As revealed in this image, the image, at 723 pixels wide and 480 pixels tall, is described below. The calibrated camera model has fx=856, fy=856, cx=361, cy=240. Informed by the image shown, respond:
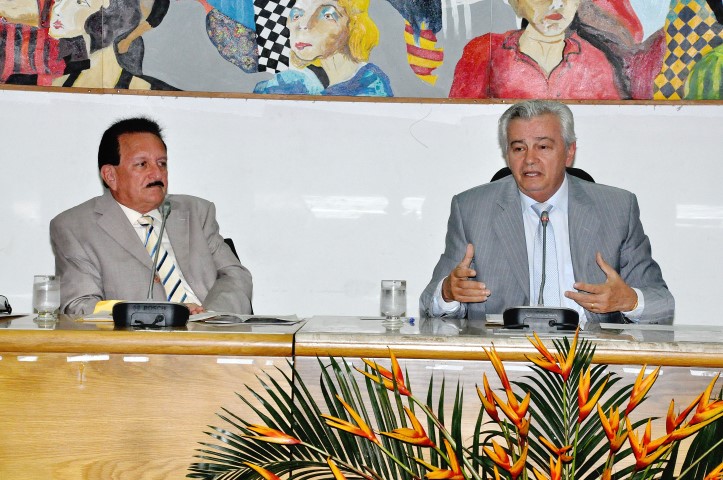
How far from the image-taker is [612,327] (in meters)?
2.38

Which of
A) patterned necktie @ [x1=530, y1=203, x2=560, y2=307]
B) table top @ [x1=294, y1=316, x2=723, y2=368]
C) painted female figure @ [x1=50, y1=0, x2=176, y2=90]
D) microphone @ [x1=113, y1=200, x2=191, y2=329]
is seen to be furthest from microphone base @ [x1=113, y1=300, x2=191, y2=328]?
painted female figure @ [x1=50, y1=0, x2=176, y2=90]

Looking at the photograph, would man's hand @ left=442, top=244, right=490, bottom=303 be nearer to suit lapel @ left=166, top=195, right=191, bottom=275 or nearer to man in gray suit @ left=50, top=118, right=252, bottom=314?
man in gray suit @ left=50, top=118, right=252, bottom=314

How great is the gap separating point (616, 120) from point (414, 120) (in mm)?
950

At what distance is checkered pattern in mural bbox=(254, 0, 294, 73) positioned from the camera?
4.00m

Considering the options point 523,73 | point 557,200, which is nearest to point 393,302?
point 557,200

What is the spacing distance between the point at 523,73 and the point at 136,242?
1972 millimetres

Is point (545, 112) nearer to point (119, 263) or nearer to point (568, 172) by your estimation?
point (568, 172)

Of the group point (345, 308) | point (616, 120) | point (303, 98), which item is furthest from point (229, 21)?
point (616, 120)

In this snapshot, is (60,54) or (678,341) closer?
(678,341)

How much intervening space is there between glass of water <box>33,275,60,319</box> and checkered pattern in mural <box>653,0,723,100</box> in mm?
2862

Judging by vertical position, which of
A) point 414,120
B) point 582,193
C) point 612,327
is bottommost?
point 612,327

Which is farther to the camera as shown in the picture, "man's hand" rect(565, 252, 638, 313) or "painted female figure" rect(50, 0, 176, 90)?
"painted female figure" rect(50, 0, 176, 90)

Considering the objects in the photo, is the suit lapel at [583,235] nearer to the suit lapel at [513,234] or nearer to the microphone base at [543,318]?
the suit lapel at [513,234]

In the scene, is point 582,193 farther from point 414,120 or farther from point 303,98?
point 303,98
